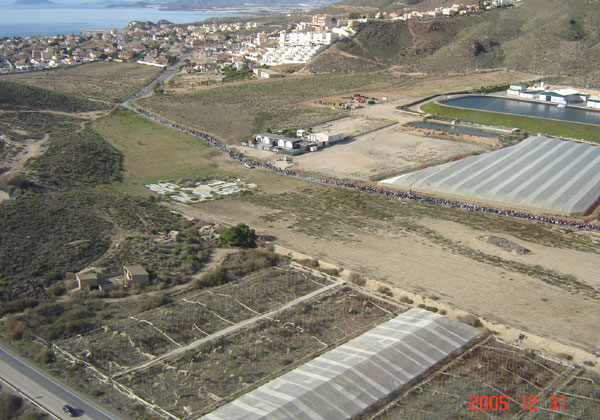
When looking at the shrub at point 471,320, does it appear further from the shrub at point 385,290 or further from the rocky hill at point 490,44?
the rocky hill at point 490,44

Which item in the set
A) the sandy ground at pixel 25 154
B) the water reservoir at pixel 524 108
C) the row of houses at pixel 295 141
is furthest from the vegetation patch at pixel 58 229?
the water reservoir at pixel 524 108

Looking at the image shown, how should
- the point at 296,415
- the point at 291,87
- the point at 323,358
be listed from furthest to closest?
the point at 291,87 → the point at 323,358 → the point at 296,415

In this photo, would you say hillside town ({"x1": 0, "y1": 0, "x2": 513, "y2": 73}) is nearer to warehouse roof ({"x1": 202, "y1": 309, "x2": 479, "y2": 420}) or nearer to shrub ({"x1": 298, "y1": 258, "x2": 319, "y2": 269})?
shrub ({"x1": 298, "y1": 258, "x2": 319, "y2": 269})

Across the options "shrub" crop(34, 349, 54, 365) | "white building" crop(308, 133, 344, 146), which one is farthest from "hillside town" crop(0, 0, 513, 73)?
"shrub" crop(34, 349, 54, 365)

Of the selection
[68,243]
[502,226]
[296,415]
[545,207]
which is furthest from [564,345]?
[68,243]

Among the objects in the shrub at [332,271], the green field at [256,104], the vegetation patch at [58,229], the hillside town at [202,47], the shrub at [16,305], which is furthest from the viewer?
the hillside town at [202,47]

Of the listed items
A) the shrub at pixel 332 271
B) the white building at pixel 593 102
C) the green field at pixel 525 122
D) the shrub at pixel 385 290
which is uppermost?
the white building at pixel 593 102

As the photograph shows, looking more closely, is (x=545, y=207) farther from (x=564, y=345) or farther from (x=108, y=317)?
(x=108, y=317)
